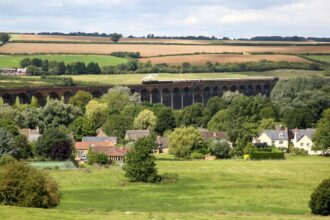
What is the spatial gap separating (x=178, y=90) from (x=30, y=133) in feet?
252

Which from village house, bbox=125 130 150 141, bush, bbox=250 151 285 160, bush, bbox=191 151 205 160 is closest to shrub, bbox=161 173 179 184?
bush, bbox=191 151 205 160

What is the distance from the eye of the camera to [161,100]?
575ft

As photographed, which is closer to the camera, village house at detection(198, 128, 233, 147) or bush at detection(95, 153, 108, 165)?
bush at detection(95, 153, 108, 165)

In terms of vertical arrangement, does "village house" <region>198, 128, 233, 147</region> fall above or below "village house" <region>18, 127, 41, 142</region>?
below

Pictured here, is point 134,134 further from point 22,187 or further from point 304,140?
point 22,187

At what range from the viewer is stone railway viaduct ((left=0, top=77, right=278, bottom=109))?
150 m

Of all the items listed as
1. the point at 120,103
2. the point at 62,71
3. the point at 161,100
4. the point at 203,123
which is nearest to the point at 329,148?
the point at 203,123

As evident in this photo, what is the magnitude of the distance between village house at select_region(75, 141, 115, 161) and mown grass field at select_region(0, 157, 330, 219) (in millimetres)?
10321

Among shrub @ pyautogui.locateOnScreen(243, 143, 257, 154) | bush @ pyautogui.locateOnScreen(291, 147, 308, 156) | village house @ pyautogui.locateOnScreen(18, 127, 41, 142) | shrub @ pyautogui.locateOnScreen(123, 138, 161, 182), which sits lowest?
bush @ pyautogui.locateOnScreen(291, 147, 308, 156)

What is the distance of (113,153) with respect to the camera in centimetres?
9231

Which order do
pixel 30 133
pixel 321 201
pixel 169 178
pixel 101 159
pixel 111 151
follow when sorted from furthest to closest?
pixel 30 133, pixel 111 151, pixel 101 159, pixel 169 178, pixel 321 201

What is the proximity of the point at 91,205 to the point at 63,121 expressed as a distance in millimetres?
58023

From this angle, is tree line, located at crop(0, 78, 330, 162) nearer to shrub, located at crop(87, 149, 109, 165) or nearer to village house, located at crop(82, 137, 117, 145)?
village house, located at crop(82, 137, 117, 145)

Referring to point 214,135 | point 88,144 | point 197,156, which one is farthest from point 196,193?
point 214,135
